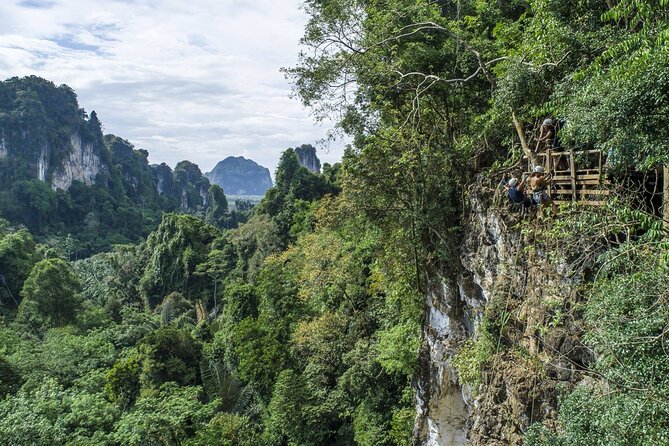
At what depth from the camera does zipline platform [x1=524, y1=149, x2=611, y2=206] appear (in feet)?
20.3

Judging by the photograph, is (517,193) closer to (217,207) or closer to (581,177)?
(581,177)

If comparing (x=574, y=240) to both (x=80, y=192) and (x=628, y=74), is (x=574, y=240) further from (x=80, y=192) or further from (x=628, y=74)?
(x=80, y=192)

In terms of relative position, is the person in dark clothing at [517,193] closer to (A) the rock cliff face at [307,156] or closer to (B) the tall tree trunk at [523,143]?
(B) the tall tree trunk at [523,143]

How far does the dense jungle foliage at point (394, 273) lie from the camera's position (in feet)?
16.1

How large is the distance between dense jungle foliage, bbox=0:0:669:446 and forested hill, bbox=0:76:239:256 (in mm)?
37999

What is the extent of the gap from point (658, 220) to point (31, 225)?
65057 millimetres

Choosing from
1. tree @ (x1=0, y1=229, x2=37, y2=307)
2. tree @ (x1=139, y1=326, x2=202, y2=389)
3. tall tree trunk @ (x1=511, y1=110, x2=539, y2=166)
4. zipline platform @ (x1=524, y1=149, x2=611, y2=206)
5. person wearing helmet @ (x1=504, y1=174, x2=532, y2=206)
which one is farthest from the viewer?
tree @ (x1=0, y1=229, x2=37, y2=307)

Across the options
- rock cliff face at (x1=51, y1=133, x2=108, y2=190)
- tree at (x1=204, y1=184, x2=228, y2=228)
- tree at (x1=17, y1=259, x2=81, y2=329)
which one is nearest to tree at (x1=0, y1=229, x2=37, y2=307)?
tree at (x1=17, y1=259, x2=81, y2=329)

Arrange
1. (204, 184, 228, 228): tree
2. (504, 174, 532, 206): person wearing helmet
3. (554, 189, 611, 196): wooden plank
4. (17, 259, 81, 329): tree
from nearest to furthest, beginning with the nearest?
(554, 189, 611, 196): wooden plank → (504, 174, 532, 206): person wearing helmet → (17, 259, 81, 329): tree → (204, 184, 228, 228): tree

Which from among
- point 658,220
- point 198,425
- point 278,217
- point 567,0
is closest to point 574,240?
point 658,220

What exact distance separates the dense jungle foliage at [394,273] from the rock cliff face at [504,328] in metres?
0.50

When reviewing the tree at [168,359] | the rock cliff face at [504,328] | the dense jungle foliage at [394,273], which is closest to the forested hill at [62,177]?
the dense jungle foliage at [394,273]

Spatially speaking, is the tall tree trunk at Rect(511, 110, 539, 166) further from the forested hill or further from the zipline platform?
the forested hill

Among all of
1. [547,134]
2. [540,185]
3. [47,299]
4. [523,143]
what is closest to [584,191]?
[540,185]
